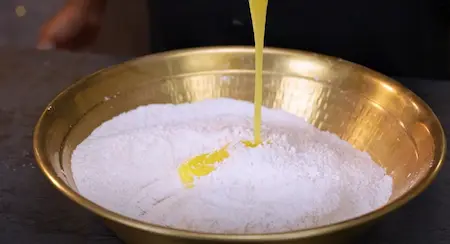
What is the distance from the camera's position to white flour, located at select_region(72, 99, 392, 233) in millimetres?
619

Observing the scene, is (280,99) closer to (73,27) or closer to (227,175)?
(227,175)

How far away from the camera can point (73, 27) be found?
1.23 metres

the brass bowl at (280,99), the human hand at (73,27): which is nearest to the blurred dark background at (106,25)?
the human hand at (73,27)

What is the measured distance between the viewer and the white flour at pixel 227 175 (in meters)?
0.62

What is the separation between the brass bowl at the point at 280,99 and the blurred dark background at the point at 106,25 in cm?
33

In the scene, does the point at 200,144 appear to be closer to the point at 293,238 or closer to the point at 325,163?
the point at 325,163

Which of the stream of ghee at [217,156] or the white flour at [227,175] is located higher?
the stream of ghee at [217,156]

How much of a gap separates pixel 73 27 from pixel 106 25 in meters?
0.07

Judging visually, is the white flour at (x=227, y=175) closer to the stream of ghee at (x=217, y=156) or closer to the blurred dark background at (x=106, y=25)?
the stream of ghee at (x=217, y=156)

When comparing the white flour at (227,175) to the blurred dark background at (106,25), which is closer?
the white flour at (227,175)

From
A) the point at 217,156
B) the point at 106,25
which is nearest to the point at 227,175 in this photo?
the point at 217,156

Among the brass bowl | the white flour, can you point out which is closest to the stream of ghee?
the white flour

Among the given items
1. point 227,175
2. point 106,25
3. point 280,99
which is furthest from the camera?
point 106,25

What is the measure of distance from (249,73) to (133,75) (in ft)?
0.53
